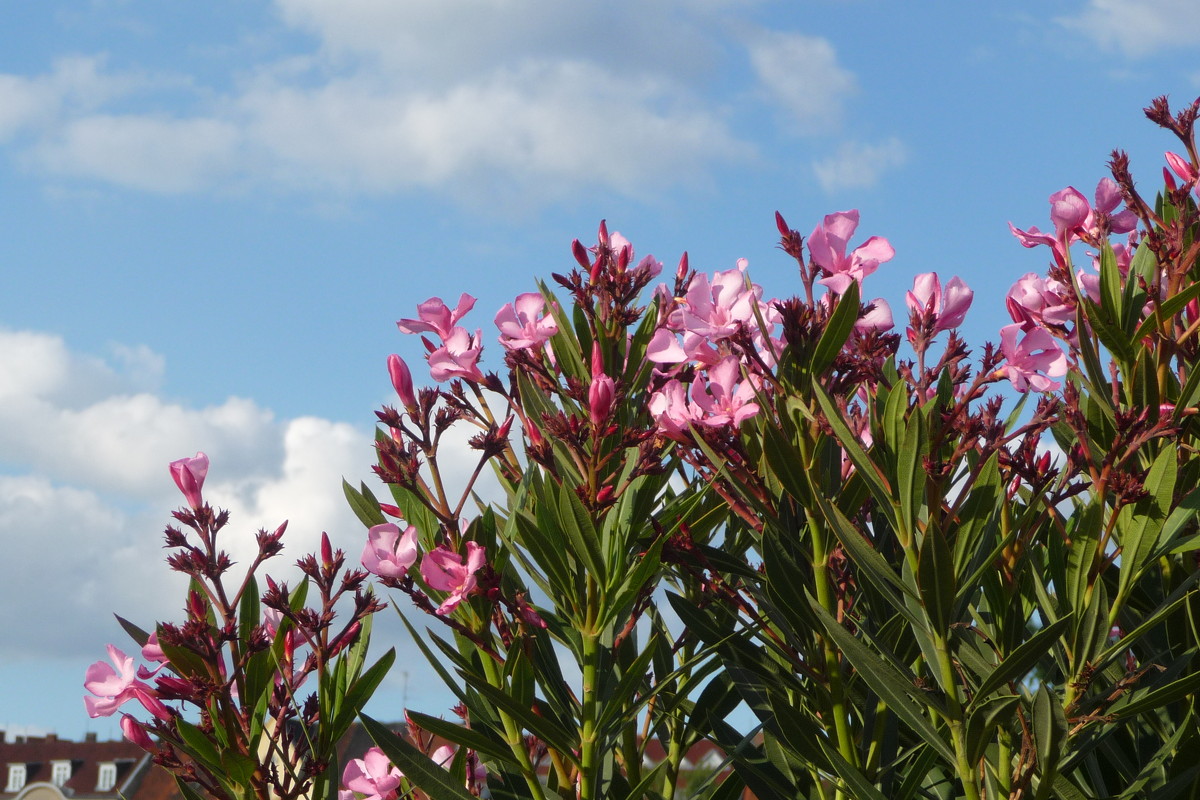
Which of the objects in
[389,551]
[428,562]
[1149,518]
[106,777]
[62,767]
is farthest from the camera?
[62,767]

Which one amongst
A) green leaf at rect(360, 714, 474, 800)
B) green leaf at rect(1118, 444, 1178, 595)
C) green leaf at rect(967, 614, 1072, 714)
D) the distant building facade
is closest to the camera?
green leaf at rect(967, 614, 1072, 714)

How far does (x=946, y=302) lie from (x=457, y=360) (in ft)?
2.72

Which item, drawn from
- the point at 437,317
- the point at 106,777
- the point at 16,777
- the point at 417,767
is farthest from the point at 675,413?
the point at 16,777

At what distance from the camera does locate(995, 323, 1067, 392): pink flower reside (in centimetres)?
178

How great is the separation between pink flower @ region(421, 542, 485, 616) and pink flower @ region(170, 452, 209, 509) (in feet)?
1.73

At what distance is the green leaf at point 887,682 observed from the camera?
1.52 meters

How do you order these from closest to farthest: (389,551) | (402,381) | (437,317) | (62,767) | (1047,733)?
1. (1047,733)
2. (389,551)
3. (402,381)
4. (437,317)
5. (62,767)

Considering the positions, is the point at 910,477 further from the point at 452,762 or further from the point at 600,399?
the point at 452,762

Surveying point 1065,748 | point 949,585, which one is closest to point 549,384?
point 949,585

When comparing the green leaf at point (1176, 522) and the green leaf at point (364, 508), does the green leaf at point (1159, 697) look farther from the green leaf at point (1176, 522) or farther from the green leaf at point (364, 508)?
the green leaf at point (364, 508)

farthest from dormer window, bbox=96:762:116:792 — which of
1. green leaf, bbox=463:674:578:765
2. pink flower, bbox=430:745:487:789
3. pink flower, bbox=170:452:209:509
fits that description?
green leaf, bbox=463:674:578:765

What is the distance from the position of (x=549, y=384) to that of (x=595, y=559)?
17.2 inches

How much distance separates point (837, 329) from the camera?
1666mm

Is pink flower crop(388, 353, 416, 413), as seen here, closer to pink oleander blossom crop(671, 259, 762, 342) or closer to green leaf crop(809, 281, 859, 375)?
pink oleander blossom crop(671, 259, 762, 342)
